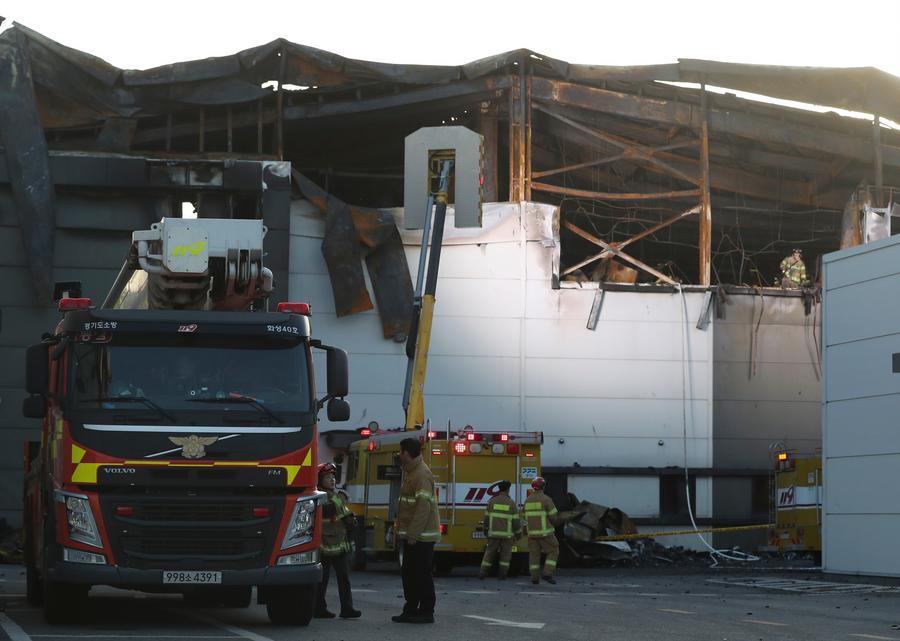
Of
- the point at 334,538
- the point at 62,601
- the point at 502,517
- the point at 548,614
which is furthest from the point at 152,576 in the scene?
the point at 502,517

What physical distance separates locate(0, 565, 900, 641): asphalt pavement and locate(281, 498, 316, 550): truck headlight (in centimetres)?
81

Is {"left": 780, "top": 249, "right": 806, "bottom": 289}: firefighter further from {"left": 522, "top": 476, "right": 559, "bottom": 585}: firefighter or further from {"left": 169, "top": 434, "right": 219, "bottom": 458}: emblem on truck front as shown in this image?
{"left": 169, "top": 434, "right": 219, "bottom": 458}: emblem on truck front

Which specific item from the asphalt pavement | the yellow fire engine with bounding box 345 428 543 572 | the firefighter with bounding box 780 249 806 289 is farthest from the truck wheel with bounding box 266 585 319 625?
the firefighter with bounding box 780 249 806 289

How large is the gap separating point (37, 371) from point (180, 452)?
5.20 feet

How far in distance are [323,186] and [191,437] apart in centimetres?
2543

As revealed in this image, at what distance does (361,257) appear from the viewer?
3441 centimetres

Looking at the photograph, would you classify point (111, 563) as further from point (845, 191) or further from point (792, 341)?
point (845, 191)

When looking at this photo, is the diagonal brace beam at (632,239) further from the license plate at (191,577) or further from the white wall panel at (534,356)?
the license plate at (191,577)

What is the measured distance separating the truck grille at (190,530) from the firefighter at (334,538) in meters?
2.33

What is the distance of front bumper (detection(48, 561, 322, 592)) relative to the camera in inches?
509

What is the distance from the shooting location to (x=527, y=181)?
35250 millimetres

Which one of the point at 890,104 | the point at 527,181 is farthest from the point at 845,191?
the point at 527,181

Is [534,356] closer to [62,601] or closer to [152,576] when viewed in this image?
[62,601]

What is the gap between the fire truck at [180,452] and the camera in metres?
13.1
